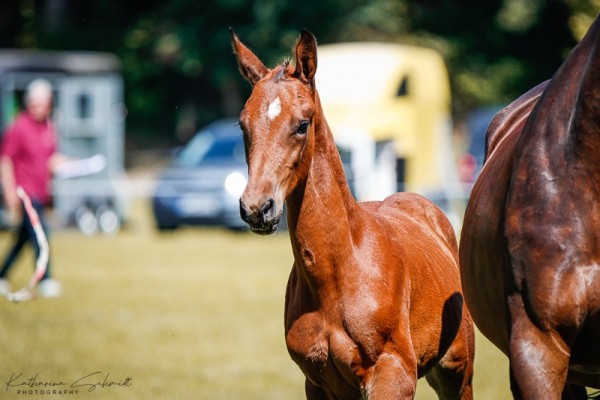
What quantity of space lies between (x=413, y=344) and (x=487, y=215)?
1.01m

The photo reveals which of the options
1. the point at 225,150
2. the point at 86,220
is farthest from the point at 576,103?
the point at 86,220

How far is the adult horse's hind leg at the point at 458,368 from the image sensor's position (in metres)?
5.57

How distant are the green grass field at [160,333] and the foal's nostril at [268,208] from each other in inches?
135

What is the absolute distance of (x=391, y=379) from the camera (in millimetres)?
4578

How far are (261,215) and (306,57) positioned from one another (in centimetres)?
86

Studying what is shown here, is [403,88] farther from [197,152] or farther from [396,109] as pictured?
[197,152]

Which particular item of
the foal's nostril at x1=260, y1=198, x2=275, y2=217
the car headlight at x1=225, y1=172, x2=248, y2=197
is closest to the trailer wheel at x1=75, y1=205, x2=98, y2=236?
the car headlight at x1=225, y1=172, x2=248, y2=197

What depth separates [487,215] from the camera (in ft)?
14.0

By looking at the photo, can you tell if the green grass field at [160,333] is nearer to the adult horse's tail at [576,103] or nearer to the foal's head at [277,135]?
the foal's head at [277,135]

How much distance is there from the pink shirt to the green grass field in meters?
1.32

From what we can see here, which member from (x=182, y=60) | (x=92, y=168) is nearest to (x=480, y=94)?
(x=182, y=60)

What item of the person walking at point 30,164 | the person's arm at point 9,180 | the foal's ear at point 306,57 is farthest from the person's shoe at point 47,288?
the foal's ear at point 306,57

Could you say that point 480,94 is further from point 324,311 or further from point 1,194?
point 324,311

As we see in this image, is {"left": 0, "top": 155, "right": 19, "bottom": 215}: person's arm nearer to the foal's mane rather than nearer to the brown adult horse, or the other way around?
the foal's mane
